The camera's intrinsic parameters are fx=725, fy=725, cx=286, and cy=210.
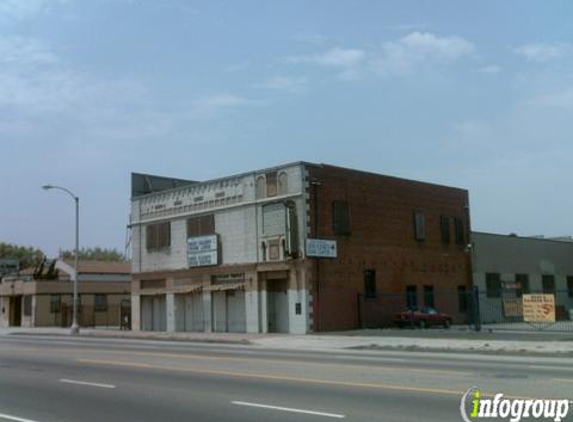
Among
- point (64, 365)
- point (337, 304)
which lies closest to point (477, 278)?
point (337, 304)

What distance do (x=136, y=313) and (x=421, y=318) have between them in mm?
18574

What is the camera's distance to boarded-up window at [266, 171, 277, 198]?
3897cm

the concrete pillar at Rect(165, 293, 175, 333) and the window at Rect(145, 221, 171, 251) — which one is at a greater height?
the window at Rect(145, 221, 171, 251)

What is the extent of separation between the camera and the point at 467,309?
4688 cm

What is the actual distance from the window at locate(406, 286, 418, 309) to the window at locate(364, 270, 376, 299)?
2692 mm

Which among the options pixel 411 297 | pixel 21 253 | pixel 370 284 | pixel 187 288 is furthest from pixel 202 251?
pixel 21 253

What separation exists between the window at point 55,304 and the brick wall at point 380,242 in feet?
91.8

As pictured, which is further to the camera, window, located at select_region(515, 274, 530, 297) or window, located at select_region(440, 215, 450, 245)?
window, located at select_region(515, 274, 530, 297)

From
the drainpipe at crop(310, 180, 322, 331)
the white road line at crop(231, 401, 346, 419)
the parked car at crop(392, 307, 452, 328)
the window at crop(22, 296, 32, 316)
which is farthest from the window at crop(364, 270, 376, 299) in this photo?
the window at crop(22, 296, 32, 316)

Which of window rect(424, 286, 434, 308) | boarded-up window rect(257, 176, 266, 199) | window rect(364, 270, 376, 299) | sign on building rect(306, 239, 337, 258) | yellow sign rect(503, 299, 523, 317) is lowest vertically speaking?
Result: yellow sign rect(503, 299, 523, 317)

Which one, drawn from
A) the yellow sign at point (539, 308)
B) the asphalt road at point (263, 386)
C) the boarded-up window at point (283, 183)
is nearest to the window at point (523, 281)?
the yellow sign at point (539, 308)

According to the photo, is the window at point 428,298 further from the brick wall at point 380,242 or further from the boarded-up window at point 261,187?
the boarded-up window at point 261,187

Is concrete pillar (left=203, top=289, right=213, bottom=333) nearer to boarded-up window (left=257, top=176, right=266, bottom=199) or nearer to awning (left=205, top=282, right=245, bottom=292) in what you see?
awning (left=205, top=282, right=245, bottom=292)

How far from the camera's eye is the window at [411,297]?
43094 mm
